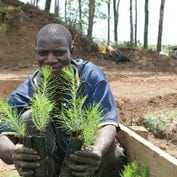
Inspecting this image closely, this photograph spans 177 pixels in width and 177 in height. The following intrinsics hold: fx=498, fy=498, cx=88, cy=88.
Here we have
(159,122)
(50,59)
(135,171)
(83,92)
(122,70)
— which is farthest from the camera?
(122,70)

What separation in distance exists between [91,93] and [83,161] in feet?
2.26

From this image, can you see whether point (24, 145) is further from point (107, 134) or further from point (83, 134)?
point (107, 134)

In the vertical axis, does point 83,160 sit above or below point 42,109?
below

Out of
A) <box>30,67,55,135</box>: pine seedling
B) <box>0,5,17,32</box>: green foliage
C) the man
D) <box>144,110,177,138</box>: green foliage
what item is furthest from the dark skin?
<box>0,5,17,32</box>: green foliage

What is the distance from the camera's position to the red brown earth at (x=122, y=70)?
30.9ft

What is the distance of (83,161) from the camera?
2.40 metres

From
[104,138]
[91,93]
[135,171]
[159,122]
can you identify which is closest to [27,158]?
[104,138]

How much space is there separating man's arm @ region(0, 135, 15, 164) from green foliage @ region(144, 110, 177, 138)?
4.01 meters

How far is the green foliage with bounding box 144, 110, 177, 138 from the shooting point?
22.0 ft

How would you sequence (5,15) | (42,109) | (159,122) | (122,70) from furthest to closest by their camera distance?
(5,15) < (122,70) < (159,122) < (42,109)

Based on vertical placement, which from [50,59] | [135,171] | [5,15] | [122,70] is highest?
[5,15]

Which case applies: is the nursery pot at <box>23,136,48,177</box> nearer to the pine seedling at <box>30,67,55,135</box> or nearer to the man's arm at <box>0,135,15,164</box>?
the pine seedling at <box>30,67,55,135</box>

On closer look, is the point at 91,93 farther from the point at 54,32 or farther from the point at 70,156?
the point at 70,156

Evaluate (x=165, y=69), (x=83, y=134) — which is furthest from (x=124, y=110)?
(x=165, y=69)
